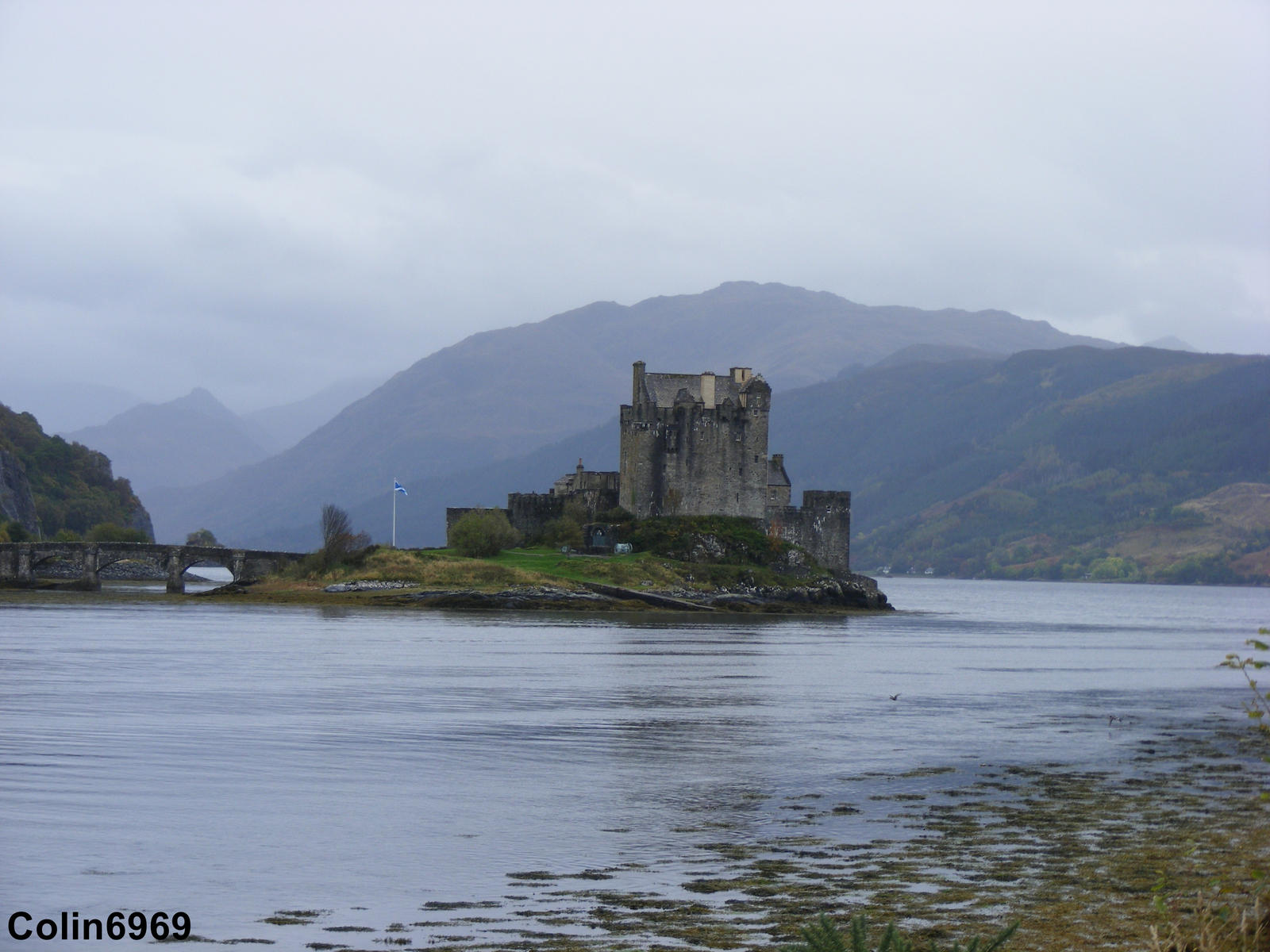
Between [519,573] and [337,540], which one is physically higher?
[337,540]

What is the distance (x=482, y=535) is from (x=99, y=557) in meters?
26.0

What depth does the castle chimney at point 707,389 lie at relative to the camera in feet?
275

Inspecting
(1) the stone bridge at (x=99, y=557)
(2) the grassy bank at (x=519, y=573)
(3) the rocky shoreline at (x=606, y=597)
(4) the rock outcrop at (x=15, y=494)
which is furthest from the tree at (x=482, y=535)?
(4) the rock outcrop at (x=15, y=494)

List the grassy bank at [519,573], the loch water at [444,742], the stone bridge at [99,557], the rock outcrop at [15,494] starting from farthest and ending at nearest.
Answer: the rock outcrop at [15,494]
the stone bridge at [99,557]
the grassy bank at [519,573]
the loch water at [444,742]

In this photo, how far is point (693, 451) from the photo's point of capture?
8181cm

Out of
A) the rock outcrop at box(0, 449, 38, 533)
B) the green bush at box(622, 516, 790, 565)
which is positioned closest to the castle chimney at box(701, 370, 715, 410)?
the green bush at box(622, 516, 790, 565)

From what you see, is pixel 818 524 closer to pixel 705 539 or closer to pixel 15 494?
pixel 705 539

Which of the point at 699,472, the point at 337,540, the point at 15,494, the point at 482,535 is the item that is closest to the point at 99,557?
the point at 337,540

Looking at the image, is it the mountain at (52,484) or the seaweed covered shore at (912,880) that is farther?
the mountain at (52,484)

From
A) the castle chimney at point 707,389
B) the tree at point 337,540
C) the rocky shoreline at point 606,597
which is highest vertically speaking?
the castle chimney at point 707,389

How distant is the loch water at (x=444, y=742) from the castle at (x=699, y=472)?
24119mm

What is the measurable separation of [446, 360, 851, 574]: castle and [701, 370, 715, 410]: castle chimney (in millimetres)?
45

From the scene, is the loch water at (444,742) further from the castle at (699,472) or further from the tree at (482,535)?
the castle at (699,472)

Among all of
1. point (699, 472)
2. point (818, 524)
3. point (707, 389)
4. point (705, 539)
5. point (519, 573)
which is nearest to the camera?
point (519, 573)
